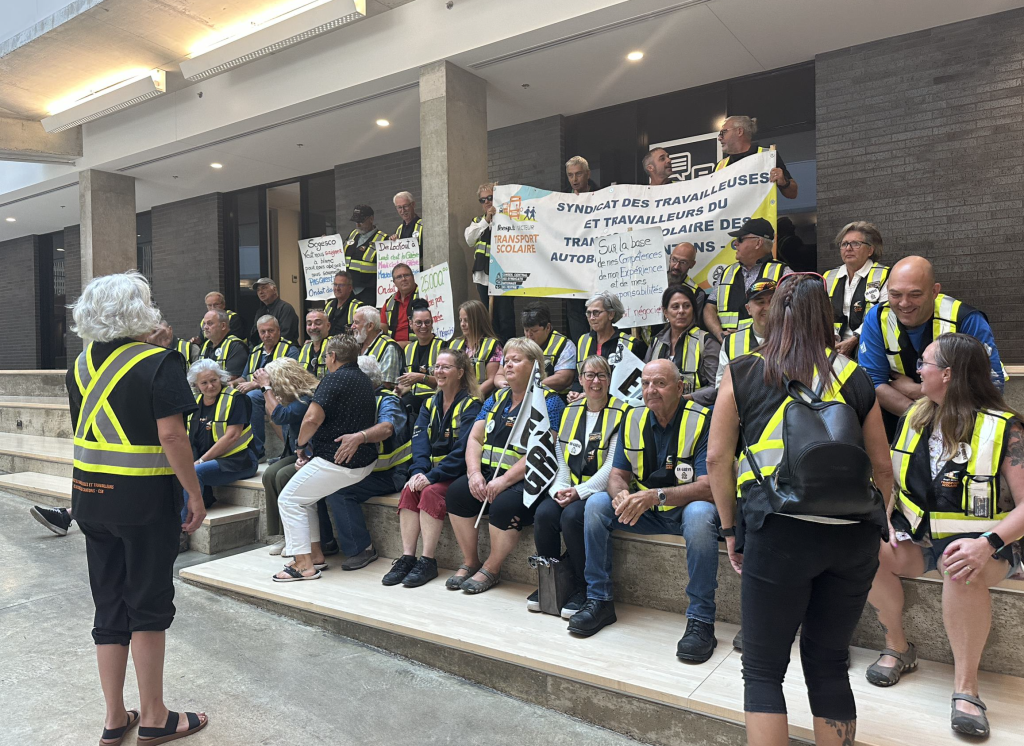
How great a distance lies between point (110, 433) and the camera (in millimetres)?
2852

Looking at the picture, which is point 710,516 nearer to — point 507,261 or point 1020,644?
point 1020,644

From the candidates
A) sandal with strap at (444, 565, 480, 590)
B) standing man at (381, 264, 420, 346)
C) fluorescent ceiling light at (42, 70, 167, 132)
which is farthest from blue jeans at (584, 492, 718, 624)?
fluorescent ceiling light at (42, 70, 167, 132)

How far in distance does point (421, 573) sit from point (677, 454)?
181cm

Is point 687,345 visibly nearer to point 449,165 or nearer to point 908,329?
point 908,329

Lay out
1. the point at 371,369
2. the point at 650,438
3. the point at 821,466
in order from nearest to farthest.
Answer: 1. the point at 821,466
2. the point at 650,438
3. the point at 371,369

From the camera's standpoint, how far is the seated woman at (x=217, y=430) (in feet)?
19.2

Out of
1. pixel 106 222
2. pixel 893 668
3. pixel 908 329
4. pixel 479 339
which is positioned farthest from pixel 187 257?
pixel 893 668

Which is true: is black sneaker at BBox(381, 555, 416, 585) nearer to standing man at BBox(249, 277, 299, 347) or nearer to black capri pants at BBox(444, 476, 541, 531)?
black capri pants at BBox(444, 476, 541, 531)

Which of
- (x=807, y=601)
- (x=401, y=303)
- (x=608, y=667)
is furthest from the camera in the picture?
(x=401, y=303)

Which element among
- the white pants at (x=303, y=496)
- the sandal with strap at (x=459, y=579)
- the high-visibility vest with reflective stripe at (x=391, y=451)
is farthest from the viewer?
the high-visibility vest with reflective stripe at (x=391, y=451)

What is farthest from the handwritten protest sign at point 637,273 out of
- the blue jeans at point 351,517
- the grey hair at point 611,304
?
the blue jeans at point 351,517

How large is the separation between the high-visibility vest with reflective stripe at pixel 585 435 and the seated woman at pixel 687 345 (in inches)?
33.8

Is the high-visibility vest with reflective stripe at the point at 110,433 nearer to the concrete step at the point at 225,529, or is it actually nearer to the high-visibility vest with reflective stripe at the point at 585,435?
the high-visibility vest with reflective stripe at the point at 585,435

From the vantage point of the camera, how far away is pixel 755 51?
7016 mm
